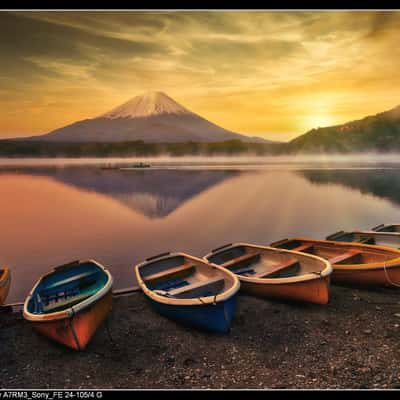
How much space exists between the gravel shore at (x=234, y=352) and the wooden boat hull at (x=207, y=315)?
0.73 feet

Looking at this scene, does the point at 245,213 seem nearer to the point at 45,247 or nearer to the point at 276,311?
the point at 45,247

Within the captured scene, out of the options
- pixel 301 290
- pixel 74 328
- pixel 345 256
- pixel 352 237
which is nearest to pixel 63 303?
pixel 74 328

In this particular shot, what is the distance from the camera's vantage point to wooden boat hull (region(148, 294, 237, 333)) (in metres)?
6.10

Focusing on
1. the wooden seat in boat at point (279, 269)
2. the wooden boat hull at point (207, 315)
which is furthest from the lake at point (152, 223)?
the wooden seat in boat at point (279, 269)

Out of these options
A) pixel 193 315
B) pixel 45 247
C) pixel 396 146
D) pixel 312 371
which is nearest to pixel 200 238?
pixel 45 247

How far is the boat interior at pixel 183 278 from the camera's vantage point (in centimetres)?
707

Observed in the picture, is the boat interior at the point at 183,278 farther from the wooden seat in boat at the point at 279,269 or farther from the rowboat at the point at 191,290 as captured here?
the wooden seat in boat at the point at 279,269

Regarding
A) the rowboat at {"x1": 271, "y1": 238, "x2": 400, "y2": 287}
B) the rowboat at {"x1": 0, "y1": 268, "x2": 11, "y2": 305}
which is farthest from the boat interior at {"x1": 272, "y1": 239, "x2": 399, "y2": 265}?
the rowboat at {"x1": 0, "y1": 268, "x2": 11, "y2": 305}

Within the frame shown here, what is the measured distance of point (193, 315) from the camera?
6.33m

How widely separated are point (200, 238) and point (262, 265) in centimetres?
813

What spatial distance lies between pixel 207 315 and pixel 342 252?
5306 mm

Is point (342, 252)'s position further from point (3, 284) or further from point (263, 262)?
point (3, 284)
